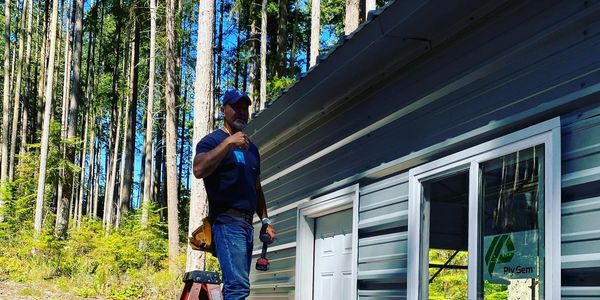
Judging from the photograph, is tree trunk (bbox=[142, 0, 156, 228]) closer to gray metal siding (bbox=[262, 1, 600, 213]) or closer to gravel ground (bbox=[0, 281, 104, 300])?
gravel ground (bbox=[0, 281, 104, 300])

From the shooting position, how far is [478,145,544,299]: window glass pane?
3.32 m

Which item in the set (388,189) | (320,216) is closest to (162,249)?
(320,216)

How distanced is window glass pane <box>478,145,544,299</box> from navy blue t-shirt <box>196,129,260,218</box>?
1.35 m

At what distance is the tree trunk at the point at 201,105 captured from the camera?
1104 centimetres

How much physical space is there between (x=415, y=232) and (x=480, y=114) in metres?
1.01

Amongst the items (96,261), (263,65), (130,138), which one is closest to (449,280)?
(96,261)

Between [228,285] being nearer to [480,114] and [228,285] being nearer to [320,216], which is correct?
[480,114]

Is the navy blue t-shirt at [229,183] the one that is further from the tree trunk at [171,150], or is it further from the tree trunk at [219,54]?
the tree trunk at [219,54]

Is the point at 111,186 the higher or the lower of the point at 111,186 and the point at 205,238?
the higher

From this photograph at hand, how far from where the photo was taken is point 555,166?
125 inches

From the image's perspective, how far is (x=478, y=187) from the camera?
390cm

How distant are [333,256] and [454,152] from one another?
102 inches

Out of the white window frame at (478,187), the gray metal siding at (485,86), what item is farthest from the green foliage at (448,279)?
the gray metal siding at (485,86)

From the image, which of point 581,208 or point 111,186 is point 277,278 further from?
point 111,186
